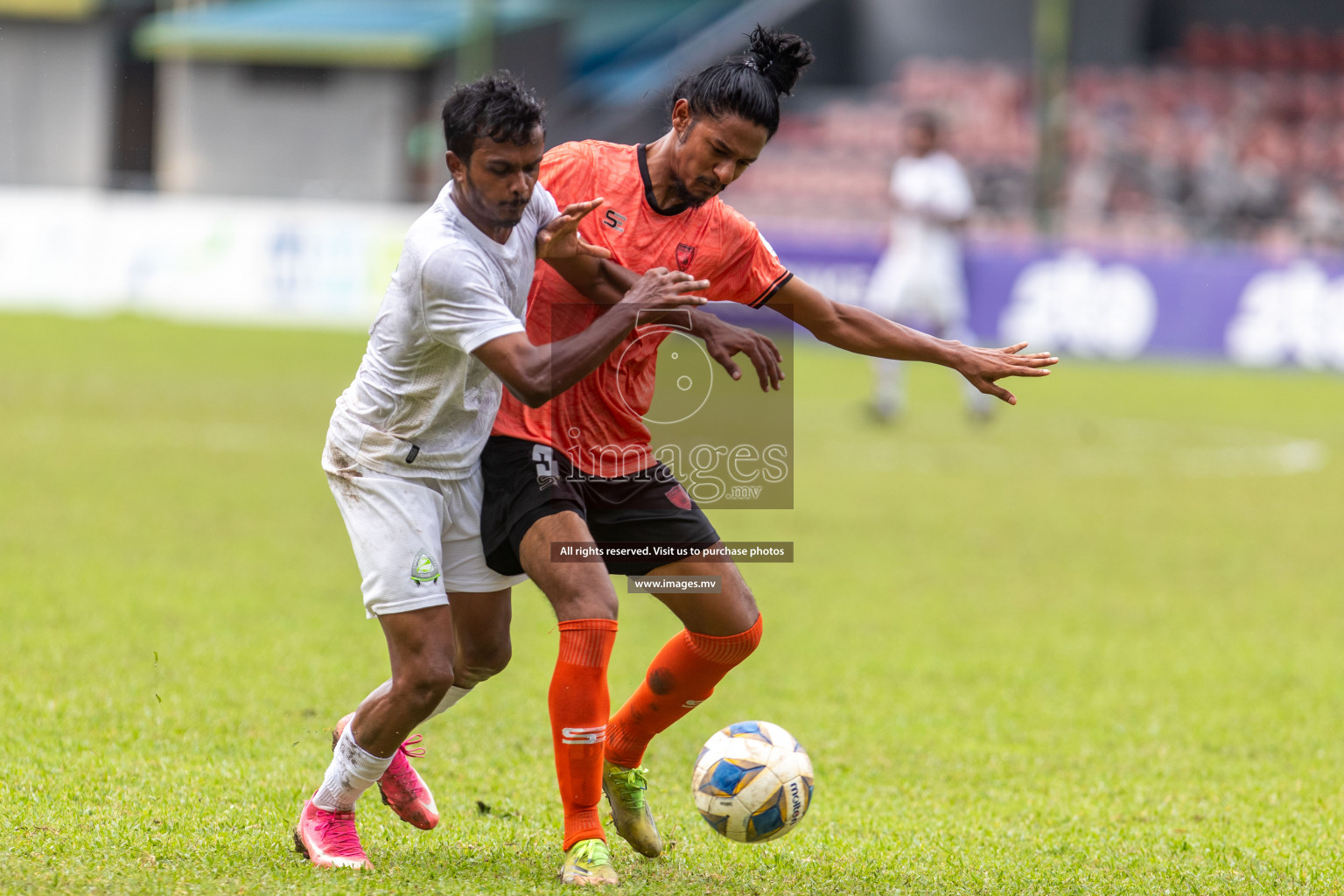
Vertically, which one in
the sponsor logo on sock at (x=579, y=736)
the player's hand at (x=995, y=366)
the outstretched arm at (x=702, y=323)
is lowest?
the sponsor logo on sock at (x=579, y=736)

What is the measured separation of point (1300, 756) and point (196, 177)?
31.6m

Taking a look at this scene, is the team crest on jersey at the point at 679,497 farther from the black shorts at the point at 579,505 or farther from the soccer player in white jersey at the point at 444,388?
the soccer player in white jersey at the point at 444,388

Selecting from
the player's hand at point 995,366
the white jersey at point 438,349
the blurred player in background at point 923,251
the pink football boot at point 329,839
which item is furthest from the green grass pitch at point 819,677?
the blurred player in background at point 923,251

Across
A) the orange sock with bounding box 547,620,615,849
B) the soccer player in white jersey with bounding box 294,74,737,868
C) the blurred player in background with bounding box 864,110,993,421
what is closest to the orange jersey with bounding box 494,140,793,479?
the soccer player in white jersey with bounding box 294,74,737,868

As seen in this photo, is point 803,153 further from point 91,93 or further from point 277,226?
point 91,93

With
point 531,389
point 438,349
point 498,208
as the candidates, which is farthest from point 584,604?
point 498,208

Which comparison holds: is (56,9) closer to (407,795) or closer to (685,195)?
(685,195)

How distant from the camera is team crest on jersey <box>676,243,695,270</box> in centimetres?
433

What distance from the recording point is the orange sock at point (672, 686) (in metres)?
4.43

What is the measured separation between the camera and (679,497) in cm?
439

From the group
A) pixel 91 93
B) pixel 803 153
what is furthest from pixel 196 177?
pixel 803 153

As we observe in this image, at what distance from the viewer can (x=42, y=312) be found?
67.6 ft

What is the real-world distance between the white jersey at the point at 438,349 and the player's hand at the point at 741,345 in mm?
484

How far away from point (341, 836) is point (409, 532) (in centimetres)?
81
